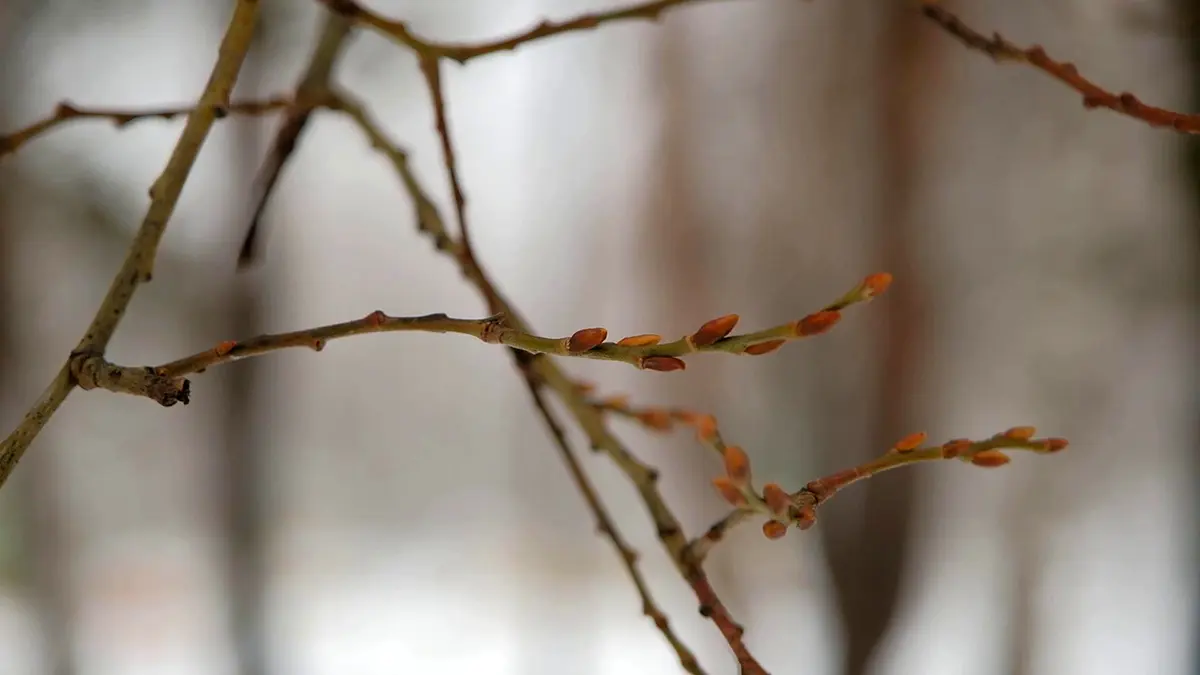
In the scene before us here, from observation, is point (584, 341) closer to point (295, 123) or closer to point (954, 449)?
point (954, 449)

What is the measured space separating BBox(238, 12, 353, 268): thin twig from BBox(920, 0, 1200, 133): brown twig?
0.26 metres

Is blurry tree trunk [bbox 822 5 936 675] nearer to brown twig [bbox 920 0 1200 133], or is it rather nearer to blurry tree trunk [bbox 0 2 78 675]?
brown twig [bbox 920 0 1200 133]

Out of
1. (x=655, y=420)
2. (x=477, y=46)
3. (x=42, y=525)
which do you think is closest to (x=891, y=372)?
(x=655, y=420)

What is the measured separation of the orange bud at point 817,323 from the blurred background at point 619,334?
48 cm

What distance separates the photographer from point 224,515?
2.10ft

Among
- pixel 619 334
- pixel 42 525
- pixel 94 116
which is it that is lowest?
pixel 42 525

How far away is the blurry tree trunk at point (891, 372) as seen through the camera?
62 centimetres

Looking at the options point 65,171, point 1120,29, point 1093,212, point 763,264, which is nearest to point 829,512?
point 763,264

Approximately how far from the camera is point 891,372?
637mm

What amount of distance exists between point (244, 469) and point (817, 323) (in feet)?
1.93

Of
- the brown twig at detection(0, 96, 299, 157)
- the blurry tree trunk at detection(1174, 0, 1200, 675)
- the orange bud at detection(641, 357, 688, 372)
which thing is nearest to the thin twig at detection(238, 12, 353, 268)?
the brown twig at detection(0, 96, 299, 157)

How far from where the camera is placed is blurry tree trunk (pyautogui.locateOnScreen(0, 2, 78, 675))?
1.95 ft

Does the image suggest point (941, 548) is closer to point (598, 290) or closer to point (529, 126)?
point (598, 290)

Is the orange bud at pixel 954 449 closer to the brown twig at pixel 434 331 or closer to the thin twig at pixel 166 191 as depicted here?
the brown twig at pixel 434 331
